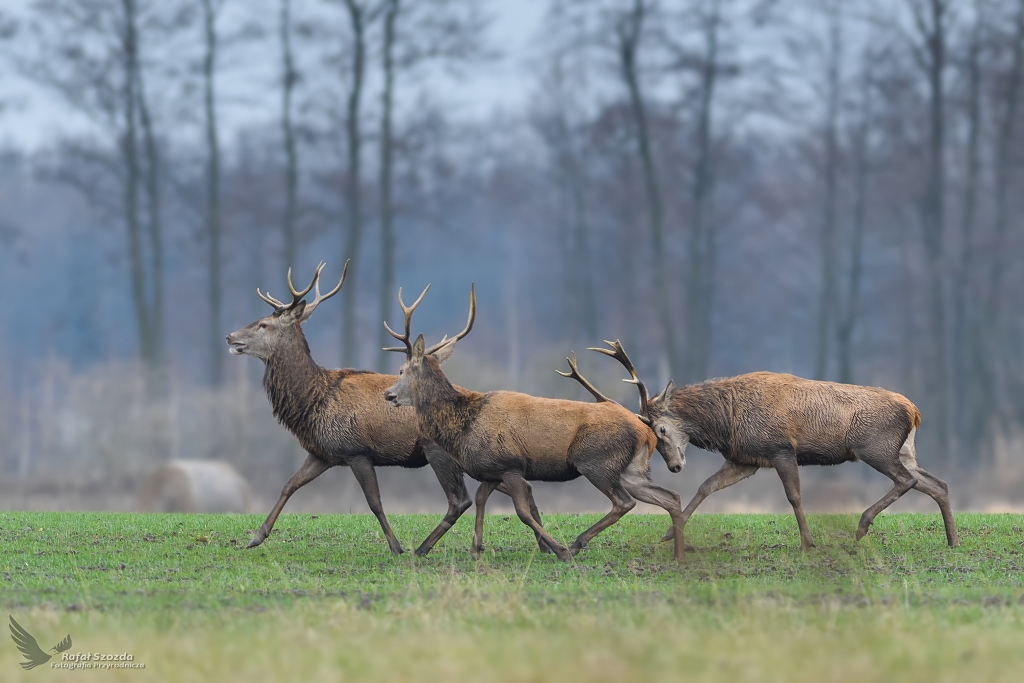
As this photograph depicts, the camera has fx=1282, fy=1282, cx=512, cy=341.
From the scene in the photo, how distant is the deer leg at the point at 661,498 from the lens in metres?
11.4

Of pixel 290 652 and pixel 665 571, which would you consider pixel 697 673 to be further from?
pixel 665 571

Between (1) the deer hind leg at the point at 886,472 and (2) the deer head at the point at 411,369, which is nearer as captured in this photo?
(2) the deer head at the point at 411,369

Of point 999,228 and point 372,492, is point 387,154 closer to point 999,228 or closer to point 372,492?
point 999,228

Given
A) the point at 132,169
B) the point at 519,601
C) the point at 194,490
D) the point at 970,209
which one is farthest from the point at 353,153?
the point at 519,601

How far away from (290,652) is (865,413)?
7.50 meters

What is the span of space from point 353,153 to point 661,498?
22.7 m

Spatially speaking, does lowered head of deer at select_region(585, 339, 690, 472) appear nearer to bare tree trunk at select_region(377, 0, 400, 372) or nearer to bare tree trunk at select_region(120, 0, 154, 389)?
bare tree trunk at select_region(377, 0, 400, 372)

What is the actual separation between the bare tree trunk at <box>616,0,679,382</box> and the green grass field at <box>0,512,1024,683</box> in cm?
1999

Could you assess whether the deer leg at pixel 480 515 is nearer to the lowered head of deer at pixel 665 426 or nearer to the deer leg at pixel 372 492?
the deer leg at pixel 372 492

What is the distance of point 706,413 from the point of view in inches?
500

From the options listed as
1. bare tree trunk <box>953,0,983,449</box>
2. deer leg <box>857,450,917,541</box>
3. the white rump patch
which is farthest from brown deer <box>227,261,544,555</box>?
bare tree trunk <box>953,0,983,449</box>

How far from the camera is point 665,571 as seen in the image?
10.6m

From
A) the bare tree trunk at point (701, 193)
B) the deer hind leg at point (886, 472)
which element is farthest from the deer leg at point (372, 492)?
the bare tree trunk at point (701, 193)

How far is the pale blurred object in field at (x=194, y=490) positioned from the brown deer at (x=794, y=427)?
11.3 m
